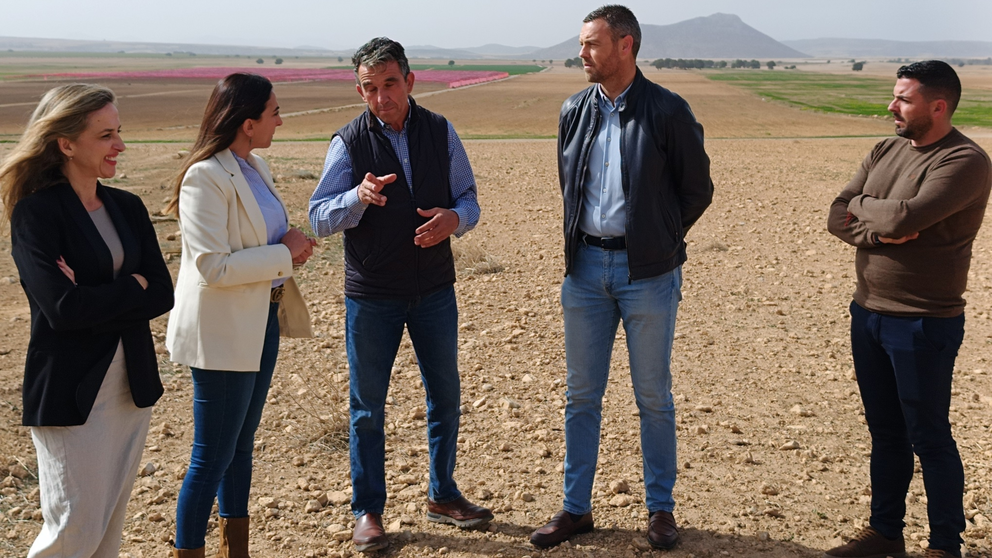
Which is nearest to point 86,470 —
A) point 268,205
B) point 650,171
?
point 268,205

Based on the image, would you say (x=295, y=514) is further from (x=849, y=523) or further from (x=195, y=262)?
(x=849, y=523)

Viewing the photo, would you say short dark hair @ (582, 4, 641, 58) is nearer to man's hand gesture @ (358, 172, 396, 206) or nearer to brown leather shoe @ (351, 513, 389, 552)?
man's hand gesture @ (358, 172, 396, 206)

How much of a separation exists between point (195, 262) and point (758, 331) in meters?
4.96

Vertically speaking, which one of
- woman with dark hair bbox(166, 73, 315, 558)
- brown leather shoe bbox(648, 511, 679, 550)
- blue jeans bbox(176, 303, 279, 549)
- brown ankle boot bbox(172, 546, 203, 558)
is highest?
woman with dark hair bbox(166, 73, 315, 558)

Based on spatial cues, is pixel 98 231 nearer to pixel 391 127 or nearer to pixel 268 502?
pixel 391 127

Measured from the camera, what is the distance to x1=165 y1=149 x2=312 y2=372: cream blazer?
3.01m

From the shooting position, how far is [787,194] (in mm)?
13195

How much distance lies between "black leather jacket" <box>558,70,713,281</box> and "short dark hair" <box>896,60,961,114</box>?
2.71ft

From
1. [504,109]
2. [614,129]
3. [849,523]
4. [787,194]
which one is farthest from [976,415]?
[504,109]

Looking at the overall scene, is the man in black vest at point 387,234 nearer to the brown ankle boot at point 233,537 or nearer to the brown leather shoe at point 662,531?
the brown ankle boot at point 233,537

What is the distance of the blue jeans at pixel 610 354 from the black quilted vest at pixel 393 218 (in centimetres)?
64

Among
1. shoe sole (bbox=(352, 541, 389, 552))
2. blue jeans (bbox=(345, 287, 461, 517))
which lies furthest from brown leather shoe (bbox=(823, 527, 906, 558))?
shoe sole (bbox=(352, 541, 389, 552))

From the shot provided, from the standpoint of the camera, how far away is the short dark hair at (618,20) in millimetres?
3369

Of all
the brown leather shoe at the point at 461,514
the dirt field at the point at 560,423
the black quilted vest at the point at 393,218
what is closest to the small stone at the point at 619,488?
the dirt field at the point at 560,423
